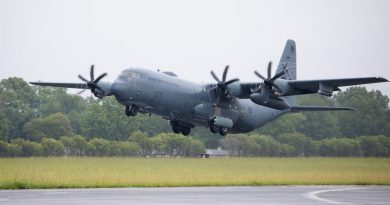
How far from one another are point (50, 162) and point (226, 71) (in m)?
17.2

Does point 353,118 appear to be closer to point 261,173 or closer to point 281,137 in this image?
point 281,137

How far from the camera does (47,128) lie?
230ft

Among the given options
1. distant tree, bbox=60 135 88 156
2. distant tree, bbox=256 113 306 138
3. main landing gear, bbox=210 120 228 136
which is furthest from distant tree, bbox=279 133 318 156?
distant tree, bbox=60 135 88 156

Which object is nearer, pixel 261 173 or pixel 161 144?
pixel 261 173

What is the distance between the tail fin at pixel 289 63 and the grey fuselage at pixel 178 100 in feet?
16.3

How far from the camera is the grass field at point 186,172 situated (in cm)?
4691

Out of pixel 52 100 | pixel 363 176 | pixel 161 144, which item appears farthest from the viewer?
pixel 52 100

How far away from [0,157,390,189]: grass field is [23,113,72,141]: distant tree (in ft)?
25.3

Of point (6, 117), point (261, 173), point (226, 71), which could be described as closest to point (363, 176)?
point (261, 173)

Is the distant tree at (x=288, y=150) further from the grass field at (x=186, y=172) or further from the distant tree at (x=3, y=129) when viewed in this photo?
the distant tree at (x=3, y=129)

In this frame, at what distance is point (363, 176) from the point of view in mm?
51719

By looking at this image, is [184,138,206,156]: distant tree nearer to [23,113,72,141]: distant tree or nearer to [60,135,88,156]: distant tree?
[60,135,88,156]: distant tree

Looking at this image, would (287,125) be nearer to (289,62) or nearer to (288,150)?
(288,150)

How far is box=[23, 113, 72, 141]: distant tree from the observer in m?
69.8
